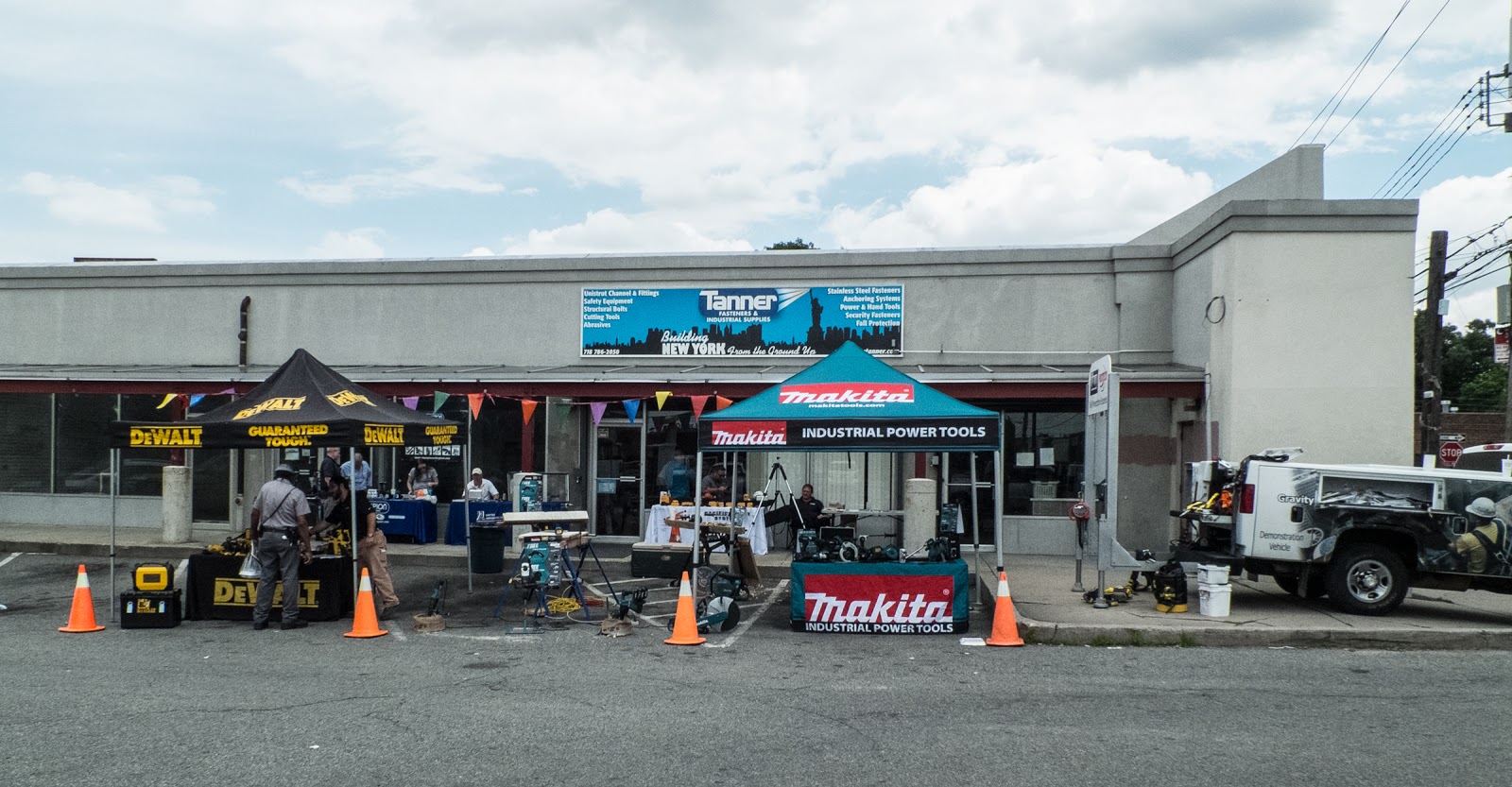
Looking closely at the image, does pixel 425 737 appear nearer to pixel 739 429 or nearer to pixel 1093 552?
pixel 739 429

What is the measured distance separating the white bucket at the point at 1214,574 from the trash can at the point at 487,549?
28.1ft

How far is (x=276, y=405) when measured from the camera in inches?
460

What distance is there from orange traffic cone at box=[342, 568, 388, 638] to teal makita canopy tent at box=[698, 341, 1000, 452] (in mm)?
3576

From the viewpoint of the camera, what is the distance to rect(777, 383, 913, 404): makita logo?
1116 centimetres

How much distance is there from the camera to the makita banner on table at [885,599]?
10555 mm

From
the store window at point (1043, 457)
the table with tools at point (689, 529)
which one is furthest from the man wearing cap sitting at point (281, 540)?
the store window at point (1043, 457)

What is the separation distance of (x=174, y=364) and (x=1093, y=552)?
17324 millimetres

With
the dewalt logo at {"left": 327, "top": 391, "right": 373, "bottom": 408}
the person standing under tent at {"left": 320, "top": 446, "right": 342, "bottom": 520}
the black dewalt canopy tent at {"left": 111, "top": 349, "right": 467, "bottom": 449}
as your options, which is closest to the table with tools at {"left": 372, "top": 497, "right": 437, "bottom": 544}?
the person standing under tent at {"left": 320, "top": 446, "right": 342, "bottom": 520}

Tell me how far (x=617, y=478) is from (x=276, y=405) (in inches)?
309

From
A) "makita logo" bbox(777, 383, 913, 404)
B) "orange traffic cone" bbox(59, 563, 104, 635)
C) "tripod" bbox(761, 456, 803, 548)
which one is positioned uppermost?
"makita logo" bbox(777, 383, 913, 404)

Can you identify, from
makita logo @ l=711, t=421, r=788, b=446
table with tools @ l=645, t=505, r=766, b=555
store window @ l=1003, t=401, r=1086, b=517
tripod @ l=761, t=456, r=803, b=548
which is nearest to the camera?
makita logo @ l=711, t=421, r=788, b=446

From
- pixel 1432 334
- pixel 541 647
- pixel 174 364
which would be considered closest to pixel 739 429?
pixel 541 647

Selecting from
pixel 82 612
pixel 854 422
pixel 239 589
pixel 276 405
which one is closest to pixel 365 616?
pixel 239 589

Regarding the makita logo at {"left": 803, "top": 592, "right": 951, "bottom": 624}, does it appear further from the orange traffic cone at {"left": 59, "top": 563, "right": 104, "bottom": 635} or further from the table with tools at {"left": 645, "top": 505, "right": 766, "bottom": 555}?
the orange traffic cone at {"left": 59, "top": 563, "right": 104, "bottom": 635}
